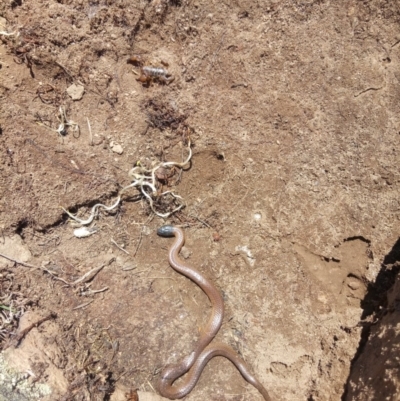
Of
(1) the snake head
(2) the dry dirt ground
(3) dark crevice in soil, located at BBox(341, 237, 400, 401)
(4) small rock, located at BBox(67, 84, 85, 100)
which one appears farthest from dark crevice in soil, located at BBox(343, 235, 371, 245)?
(4) small rock, located at BBox(67, 84, 85, 100)

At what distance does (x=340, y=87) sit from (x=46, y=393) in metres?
4.47

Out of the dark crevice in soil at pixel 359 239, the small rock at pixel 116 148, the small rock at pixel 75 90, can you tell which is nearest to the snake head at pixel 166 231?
the small rock at pixel 116 148

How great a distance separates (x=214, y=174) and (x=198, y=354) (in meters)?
2.16

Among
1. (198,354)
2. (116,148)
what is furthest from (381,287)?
(116,148)

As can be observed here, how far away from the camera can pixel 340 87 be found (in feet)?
14.0

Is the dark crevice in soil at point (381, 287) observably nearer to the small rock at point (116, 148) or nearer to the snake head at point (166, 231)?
the snake head at point (166, 231)

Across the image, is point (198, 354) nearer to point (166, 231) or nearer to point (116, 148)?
point (166, 231)

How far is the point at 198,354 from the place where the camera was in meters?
4.42

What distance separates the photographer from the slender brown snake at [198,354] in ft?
14.3

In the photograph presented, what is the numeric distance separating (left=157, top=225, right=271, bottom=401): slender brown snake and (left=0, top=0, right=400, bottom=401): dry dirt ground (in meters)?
0.11

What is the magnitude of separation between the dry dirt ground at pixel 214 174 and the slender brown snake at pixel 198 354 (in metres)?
0.11

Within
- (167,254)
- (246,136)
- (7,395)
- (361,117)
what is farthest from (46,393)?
(361,117)

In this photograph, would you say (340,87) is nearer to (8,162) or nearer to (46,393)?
(8,162)

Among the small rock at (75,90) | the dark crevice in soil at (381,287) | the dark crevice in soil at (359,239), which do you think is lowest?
the dark crevice in soil at (381,287)
